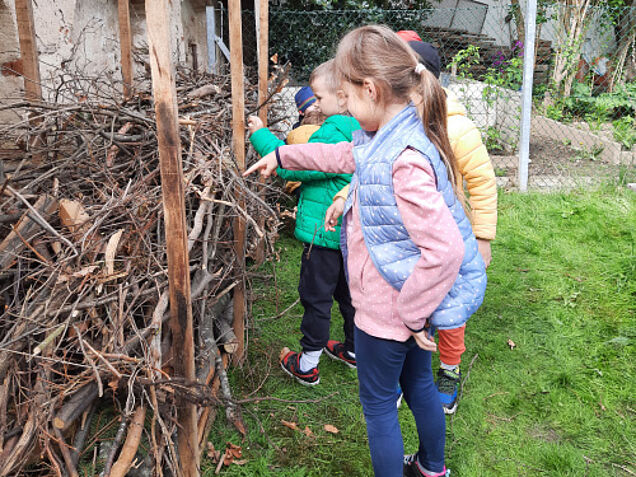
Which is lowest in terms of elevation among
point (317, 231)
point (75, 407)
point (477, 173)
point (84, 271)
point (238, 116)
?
point (75, 407)

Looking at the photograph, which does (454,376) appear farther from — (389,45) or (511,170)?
(511,170)

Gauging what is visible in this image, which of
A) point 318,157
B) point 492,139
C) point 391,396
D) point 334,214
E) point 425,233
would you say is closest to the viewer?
point 425,233

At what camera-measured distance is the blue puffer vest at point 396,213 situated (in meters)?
1.59

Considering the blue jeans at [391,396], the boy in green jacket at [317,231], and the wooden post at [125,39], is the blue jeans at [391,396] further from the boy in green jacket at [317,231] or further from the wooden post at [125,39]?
the wooden post at [125,39]

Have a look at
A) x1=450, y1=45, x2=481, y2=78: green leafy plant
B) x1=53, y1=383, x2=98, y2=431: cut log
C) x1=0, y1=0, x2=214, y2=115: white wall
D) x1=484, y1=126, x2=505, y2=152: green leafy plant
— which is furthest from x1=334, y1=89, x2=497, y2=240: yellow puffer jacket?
x1=484, y1=126, x2=505, y2=152: green leafy plant

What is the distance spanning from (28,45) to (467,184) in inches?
84.9

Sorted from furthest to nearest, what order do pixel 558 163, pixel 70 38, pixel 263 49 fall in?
pixel 558 163
pixel 70 38
pixel 263 49

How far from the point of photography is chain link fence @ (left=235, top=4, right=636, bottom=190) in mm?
6156

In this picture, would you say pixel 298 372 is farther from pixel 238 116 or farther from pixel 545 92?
pixel 545 92

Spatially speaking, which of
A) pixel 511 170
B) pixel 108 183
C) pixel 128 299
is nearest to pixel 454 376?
pixel 128 299

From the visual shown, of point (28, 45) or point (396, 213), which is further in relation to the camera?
point (28, 45)

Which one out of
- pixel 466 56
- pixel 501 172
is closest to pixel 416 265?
pixel 501 172

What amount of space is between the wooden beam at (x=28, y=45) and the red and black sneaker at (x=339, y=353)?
1941 mm

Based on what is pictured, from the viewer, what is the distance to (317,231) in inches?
100
